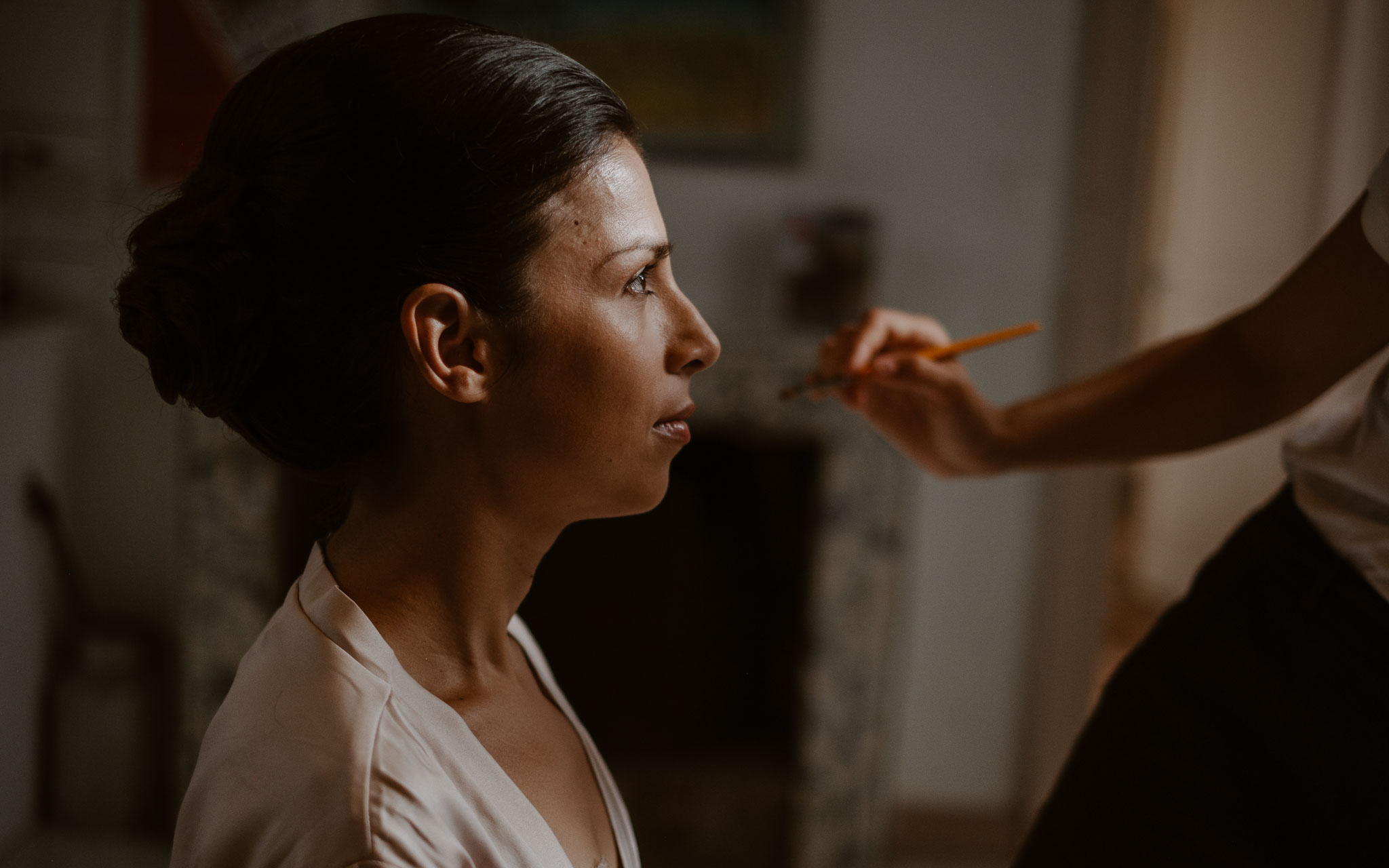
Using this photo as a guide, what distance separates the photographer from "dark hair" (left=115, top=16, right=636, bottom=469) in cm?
67

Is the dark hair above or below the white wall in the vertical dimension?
above

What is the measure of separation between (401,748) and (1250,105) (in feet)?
7.08

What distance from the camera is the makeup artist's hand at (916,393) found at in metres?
1.12

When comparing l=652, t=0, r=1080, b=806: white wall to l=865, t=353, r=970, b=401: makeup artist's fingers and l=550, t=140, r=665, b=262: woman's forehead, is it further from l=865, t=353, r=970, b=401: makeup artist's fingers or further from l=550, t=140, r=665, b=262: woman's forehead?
l=550, t=140, r=665, b=262: woman's forehead

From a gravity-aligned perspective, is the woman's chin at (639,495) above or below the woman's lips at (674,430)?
below

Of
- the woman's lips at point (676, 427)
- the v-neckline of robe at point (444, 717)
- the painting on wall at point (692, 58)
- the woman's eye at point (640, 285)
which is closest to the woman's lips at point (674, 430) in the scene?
the woman's lips at point (676, 427)

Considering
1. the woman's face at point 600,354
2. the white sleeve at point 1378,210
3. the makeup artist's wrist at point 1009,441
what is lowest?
the makeup artist's wrist at point 1009,441

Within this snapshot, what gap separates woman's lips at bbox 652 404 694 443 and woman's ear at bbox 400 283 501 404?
138 mm

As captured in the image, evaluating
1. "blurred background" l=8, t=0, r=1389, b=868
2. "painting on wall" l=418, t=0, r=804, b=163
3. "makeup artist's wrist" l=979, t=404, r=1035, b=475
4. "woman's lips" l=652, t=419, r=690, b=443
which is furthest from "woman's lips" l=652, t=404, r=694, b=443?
"painting on wall" l=418, t=0, r=804, b=163

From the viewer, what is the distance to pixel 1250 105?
6.89 feet

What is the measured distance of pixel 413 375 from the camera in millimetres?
738

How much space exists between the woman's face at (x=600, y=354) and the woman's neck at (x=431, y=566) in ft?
0.15

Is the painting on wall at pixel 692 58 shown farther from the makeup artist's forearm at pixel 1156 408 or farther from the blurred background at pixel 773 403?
the makeup artist's forearm at pixel 1156 408

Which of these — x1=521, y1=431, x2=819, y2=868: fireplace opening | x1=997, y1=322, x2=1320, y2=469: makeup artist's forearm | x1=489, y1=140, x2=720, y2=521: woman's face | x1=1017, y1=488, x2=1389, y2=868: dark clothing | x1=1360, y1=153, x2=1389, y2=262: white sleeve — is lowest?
x1=521, y1=431, x2=819, y2=868: fireplace opening
